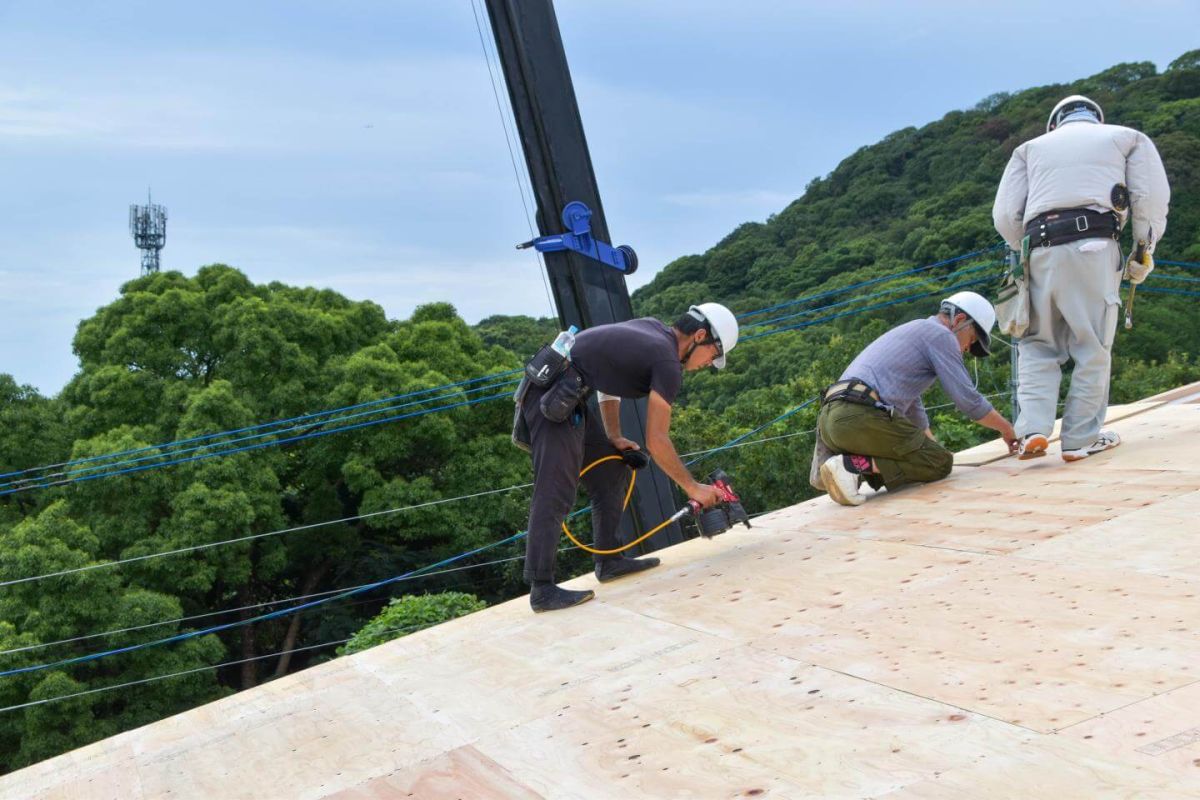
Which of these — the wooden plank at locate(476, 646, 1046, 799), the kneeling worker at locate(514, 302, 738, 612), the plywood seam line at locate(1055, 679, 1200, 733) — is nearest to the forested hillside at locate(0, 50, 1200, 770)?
the kneeling worker at locate(514, 302, 738, 612)

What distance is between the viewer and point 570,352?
4.59 m

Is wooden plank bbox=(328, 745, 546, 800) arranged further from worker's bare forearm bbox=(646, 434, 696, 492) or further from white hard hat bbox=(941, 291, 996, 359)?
white hard hat bbox=(941, 291, 996, 359)

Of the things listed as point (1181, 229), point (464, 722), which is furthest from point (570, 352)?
point (1181, 229)

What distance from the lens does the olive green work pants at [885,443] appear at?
5.55m

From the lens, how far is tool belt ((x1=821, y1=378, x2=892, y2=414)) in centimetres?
554

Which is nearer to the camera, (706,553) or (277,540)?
(706,553)

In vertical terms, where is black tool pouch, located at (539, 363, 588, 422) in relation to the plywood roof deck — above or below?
above

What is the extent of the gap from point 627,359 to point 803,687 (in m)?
1.87

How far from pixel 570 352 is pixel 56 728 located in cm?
1424

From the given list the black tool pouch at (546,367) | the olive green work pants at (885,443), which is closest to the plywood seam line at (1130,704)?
the black tool pouch at (546,367)

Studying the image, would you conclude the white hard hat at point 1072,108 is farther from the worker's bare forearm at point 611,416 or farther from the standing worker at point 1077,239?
the worker's bare forearm at point 611,416

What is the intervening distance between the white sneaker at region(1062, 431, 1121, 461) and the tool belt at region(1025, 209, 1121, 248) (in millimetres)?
1060

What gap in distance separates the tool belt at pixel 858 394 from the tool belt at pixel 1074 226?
111cm

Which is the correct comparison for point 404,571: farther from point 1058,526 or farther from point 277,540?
point 1058,526
